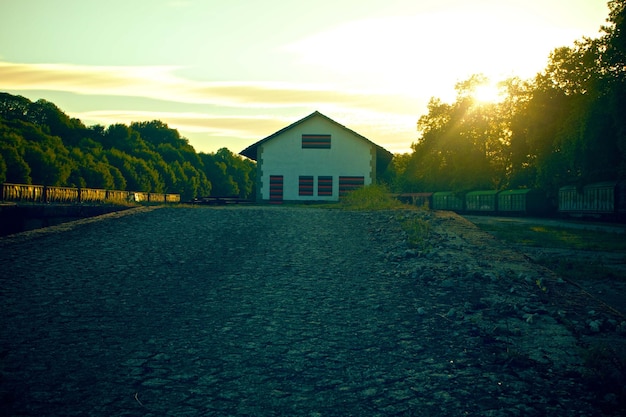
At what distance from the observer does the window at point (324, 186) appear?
32.8m

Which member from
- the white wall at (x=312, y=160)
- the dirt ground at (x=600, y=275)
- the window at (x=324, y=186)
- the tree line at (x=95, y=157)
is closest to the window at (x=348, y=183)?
the white wall at (x=312, y=160)

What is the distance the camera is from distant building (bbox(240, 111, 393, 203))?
32.7 meters

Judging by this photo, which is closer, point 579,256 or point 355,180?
point 579,256

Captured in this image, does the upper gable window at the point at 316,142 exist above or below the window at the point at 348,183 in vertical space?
above

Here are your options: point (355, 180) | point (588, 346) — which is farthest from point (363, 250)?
point (355, 180)

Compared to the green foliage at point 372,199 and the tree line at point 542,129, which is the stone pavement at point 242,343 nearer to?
the green foliage at point 372,199

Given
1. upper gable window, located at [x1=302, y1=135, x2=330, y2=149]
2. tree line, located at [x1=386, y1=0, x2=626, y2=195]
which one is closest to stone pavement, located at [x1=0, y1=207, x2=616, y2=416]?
upper gable window, located at [x1=302, y1=135, x2=330, y2=149]

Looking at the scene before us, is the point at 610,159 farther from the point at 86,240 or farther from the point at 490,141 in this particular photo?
the point at 490,141

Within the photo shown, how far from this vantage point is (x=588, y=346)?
466cm

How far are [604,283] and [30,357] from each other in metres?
9.15

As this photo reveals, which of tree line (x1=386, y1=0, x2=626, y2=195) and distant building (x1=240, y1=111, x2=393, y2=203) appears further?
distant building (x1=240, y1=111, x2=393, y2=203)

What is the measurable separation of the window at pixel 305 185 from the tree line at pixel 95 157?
19259 mm

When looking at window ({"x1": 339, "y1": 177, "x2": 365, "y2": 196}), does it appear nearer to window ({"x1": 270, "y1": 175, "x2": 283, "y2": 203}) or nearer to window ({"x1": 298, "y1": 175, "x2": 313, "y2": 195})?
window ({"x1": 298, "y1": 175, "x2": 313, "y2": 195})

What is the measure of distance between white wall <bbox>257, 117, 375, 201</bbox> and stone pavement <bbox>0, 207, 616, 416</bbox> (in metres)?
23.6
